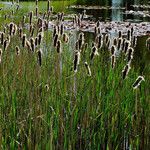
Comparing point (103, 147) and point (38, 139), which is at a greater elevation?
point (38, 139)

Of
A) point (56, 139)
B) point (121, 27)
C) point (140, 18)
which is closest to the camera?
point (56, 139)

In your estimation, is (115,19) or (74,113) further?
(115,19)

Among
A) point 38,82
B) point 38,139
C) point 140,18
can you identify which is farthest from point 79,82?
point 140,18

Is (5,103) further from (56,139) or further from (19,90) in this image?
(56,139)

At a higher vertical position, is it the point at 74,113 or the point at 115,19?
the point at 74,113

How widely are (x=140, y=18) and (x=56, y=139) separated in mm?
18287

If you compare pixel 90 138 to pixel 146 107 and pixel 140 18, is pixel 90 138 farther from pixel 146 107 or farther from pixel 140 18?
pixel 140 18

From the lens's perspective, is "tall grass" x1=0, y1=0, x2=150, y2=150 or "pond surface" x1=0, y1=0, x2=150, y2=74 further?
"pond surface" x1=0, y1=0, x2=150, y2=74

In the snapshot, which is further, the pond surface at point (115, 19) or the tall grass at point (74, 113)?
the pond surface at point (115, 19)

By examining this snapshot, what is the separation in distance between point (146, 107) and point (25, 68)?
1.72 meters

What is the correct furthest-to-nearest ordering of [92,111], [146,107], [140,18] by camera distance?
1. [140,18]
2. [146,107]
3. [92,111]

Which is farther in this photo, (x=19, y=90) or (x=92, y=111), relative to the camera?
(x=19, y=90)

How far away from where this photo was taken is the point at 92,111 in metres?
4.50

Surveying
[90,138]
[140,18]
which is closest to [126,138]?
[90,138]
